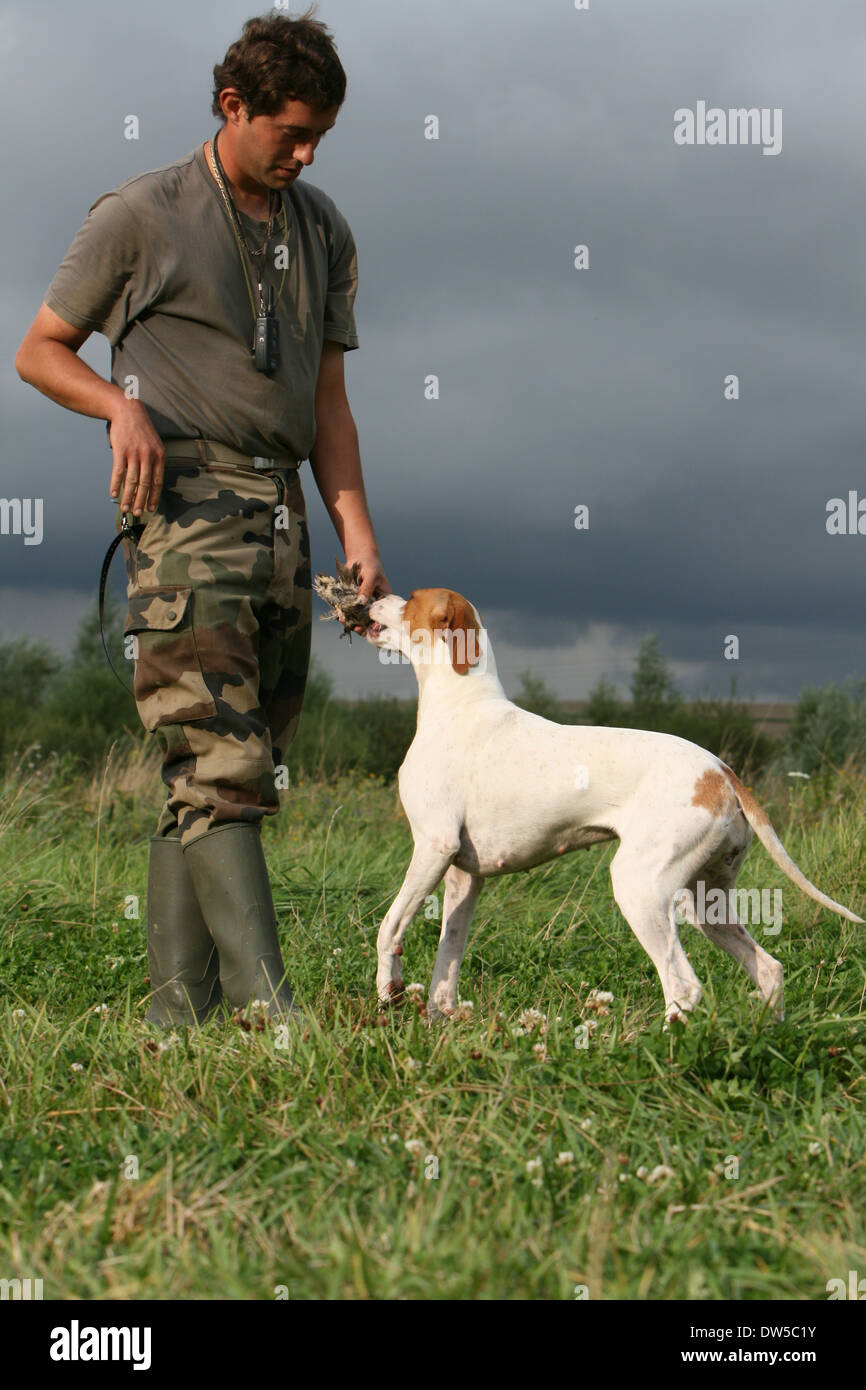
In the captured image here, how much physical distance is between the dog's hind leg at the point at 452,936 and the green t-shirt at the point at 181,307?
→ 5.54 ft

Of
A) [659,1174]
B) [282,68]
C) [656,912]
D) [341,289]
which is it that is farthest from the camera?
[341,289]

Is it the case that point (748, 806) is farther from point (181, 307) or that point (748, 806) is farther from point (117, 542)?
point (181, 307)

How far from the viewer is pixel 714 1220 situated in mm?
2508

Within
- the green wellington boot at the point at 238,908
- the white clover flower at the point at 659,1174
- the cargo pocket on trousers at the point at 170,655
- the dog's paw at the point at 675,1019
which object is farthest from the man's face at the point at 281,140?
the white clover flower at the point at 659,1174

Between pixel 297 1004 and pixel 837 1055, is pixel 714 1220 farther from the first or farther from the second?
pixel 297 1004

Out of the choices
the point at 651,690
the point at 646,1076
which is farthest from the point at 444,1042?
the point at 651,690

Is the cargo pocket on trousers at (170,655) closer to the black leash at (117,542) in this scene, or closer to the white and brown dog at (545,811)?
the black leash at (117,542)

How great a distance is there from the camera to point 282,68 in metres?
3.94

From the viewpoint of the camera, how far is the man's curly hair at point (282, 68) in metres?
3.95

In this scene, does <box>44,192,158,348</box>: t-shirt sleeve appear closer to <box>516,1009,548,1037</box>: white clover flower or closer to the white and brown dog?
the white and brown dog

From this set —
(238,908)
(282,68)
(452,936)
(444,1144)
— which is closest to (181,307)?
(282,68)

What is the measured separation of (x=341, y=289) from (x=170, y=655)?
169cm

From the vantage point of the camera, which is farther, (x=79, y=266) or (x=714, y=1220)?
(x=79, y=266)
